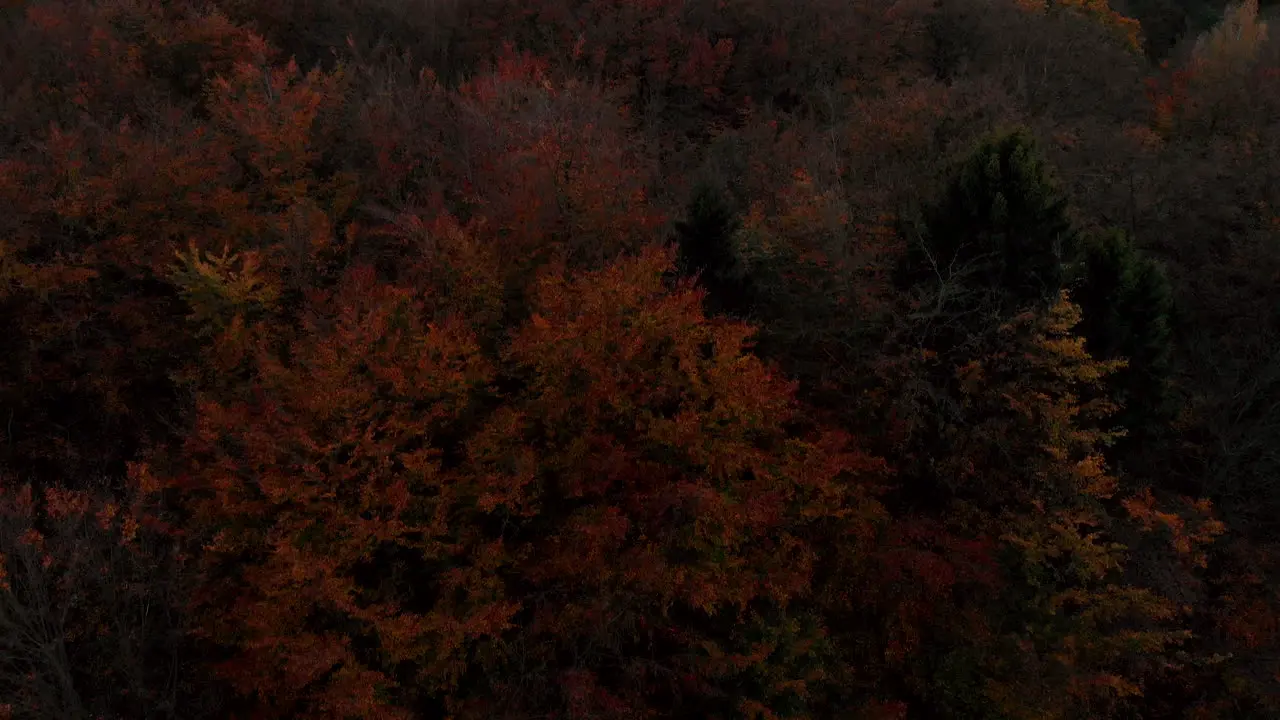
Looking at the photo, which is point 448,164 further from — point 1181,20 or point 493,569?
point 1181,20

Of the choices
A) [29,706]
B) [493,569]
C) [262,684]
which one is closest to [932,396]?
[493,569]

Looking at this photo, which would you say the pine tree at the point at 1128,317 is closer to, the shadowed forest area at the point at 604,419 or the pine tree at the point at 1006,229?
the shadowed forest area at the point at 604,419

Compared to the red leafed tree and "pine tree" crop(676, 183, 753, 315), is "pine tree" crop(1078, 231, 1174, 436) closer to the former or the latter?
the red leafed tree

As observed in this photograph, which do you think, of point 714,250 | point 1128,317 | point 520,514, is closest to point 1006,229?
point 1128,317

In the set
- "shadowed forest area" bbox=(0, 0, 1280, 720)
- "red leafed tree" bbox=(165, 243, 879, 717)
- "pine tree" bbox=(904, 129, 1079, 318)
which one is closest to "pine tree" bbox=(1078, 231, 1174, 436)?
"shadowed forest area" bbox=(0, 0, 1280, 720)

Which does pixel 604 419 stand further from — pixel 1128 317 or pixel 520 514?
pixel 1128 317

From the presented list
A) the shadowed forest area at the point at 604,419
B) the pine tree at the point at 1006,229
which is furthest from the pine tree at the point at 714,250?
the pine tree at the point at 1006,229
